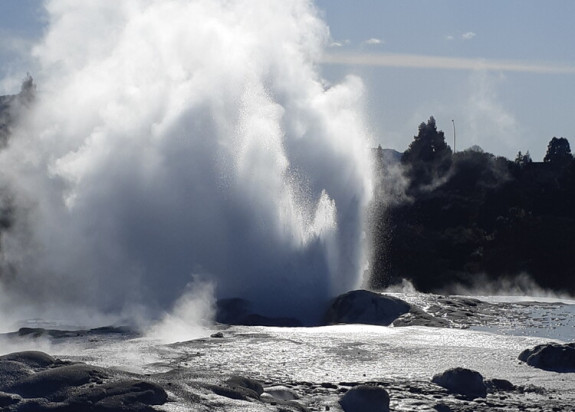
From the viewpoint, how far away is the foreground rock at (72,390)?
11.4m

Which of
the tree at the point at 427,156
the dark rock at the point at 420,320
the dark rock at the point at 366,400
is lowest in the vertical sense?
the dark rock at the point at 366,400

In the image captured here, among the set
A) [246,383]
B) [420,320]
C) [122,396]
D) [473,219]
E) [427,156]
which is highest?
[427,156]

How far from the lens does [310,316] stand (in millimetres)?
23484

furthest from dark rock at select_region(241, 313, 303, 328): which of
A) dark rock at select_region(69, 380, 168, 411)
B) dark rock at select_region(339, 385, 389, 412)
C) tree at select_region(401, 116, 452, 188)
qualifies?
tree at select_region(401, 116, 452, 188)

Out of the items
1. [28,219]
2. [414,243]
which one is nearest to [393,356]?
[28,219]

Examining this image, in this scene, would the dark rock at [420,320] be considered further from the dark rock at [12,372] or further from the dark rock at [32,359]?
the dark rock at [12,372]

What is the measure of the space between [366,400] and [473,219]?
4629 cm

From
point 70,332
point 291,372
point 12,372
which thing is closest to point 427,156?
point 70,332

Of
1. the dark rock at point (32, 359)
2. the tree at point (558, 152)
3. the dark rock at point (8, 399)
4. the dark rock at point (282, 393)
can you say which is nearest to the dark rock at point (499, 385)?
the dark rock at point (282, 393)

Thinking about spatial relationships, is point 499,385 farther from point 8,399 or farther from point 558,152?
point 558,152

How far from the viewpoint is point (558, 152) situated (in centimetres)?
6988

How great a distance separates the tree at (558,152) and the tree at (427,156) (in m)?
7.29

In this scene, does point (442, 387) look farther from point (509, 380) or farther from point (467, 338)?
point (467, 338)

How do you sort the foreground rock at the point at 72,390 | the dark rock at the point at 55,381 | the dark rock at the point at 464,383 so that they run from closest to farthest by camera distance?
the foreground rock at the point at 72,390
the dark rock at the point at 55,381
the dark rock at the point at 464,383
